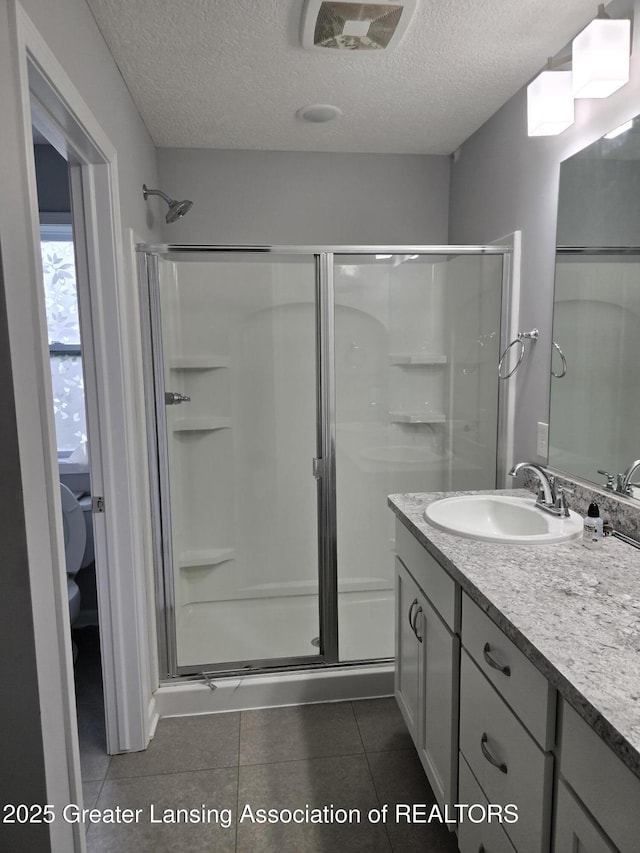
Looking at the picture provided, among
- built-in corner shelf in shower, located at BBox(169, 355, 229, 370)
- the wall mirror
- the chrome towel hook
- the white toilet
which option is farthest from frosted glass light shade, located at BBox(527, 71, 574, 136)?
the white toilet

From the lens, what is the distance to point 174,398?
2176 millimetres

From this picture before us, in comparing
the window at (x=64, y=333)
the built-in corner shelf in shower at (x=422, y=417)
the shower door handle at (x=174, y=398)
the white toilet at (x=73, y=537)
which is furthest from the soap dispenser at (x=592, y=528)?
the window at (x=64, y=333)

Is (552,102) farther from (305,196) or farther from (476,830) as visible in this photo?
(476,830)

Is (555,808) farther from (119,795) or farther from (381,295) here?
(381,295)

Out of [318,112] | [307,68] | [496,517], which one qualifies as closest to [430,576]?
[496,517]

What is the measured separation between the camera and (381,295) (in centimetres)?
229

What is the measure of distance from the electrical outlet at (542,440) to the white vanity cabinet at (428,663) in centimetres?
60

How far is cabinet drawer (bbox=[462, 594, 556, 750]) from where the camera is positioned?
90cm

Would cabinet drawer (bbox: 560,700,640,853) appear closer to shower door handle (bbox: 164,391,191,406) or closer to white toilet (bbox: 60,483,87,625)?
shower door handle (bbox: 164,391,191,406)

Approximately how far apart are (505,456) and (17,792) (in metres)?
1.87

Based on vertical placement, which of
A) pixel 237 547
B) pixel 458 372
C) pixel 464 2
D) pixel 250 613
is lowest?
pixel 250 613

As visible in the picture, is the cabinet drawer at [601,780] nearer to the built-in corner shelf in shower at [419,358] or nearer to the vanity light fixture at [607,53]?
the vanity light fixture at [607,53]

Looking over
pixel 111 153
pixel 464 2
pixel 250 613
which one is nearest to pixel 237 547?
pixel 250 613

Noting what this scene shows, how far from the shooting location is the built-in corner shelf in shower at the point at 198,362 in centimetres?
219
